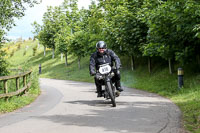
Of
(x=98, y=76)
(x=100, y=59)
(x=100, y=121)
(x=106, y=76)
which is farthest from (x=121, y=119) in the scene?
(x=100, y=59)

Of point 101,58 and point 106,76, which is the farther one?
point 101,58

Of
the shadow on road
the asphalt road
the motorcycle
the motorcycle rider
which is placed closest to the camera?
the asphalt road

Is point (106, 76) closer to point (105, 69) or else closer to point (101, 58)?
point (105, 69)

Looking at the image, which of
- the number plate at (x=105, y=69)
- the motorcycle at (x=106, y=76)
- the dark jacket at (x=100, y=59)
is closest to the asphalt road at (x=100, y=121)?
the motorcycle at (x=106, y=76)

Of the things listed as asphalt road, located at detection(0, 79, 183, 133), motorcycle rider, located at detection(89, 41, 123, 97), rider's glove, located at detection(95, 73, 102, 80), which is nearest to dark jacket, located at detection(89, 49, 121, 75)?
motorcycle rider, located at detection(89, 41, 123, 97)

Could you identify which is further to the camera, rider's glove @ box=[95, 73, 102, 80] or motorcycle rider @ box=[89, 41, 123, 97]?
motorcycle rider @ box=[89, 41, 123, 97]

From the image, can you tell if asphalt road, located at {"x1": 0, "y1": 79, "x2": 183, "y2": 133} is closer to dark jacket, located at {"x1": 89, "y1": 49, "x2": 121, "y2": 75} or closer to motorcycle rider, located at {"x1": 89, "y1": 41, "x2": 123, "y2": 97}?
motorcycle rider, located at {"x1": 89, "y1": 41, "x2": 123, "y2": 97}

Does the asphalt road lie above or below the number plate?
below

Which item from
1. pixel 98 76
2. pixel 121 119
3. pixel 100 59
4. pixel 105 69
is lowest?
pixel 121 119

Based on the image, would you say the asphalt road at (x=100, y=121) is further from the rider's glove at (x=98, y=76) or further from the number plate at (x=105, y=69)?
the number plate at (x=105, y=69)

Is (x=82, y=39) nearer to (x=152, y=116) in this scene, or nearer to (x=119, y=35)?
(x=119, y=35)

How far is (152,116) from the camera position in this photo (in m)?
7.45

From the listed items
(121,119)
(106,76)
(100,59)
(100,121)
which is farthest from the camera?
(100,59)

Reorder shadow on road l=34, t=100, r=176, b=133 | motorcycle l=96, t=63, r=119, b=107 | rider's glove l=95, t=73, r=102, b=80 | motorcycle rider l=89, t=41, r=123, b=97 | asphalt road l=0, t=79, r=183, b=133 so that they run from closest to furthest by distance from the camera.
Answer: asphalt road l=0, t=79, r=183, b=133, shadow on road l=34, t=100, r=176, b=133, motorcycle l=96, t=63, r=119, b=107, rider's glove l=95, t=73, r=102, b=80, motorcycle rider l=89, t=41, r=123, b=97
